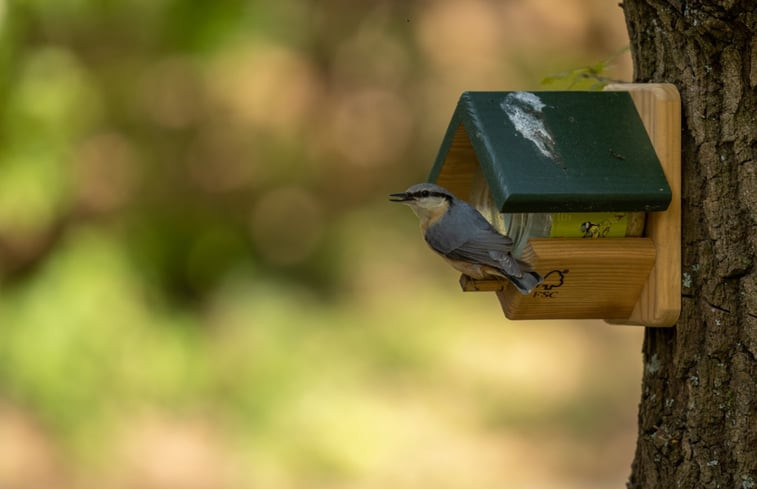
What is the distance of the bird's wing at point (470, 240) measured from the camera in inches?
84.5

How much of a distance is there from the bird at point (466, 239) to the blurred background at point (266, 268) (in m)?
2.99

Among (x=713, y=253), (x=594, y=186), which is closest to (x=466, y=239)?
(x=594, y=186)

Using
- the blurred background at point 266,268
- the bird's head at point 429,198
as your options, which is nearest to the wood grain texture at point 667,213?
the bird's head at point 429,198

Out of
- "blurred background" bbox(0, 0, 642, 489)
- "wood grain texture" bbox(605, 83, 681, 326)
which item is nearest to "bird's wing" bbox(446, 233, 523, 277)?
"wood grain texture" bbox(605, 83, 681, 326)

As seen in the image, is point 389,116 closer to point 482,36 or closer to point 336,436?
point 482,36

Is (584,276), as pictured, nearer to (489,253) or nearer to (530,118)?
(489,253)

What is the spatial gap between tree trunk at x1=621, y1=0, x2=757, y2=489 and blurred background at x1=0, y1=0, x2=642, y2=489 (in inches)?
125

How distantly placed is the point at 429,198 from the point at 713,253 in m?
0.64

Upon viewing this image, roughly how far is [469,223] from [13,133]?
11.5ft

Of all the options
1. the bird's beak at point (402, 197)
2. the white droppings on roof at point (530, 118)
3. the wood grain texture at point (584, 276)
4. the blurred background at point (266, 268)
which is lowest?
the blurred background at point (266, 268)

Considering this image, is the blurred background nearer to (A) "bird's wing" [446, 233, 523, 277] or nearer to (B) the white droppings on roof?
(A) "bird's wing" [446, 233, 523, 277]

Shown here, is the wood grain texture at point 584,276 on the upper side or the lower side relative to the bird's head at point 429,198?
lower

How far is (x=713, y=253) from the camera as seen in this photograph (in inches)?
80.8

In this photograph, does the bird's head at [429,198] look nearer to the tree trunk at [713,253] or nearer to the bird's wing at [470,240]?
the bird's wing at [470,240]
